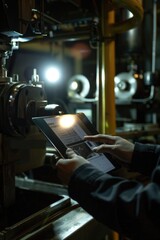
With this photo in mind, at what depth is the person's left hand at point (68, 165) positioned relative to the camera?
76cm

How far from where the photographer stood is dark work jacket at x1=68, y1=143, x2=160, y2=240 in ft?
2.10

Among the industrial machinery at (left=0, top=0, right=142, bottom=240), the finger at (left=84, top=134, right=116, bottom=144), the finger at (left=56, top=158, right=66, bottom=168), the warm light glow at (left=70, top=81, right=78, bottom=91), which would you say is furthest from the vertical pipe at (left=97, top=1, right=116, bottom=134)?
the warm light glow at (left=70, top=81, right=78, bottom=91)

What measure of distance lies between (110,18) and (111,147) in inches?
28.6

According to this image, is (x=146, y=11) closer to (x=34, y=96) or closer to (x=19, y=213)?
(x=34, y=96)

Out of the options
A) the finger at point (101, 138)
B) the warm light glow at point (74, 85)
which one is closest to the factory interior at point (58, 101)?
the warm light glow at point (74, 85)

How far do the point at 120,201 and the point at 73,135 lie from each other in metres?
0.29

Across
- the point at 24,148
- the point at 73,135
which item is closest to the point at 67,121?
the point at 73,135

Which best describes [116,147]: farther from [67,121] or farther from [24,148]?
[24,148]

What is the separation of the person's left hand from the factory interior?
0.28ft

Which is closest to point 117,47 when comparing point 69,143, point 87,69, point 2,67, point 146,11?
point 146,11

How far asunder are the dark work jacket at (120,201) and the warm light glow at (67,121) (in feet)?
0.65

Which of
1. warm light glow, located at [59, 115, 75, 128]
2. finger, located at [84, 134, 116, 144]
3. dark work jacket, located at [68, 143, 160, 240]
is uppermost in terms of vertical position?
warm light glow, located at [59, 115, 75, 128]

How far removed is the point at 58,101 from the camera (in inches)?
81.6

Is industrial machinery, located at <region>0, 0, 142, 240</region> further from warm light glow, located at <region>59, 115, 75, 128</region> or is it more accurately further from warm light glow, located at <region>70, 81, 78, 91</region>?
warm light glow, located at <region>70, 81, 78, 91</region>
